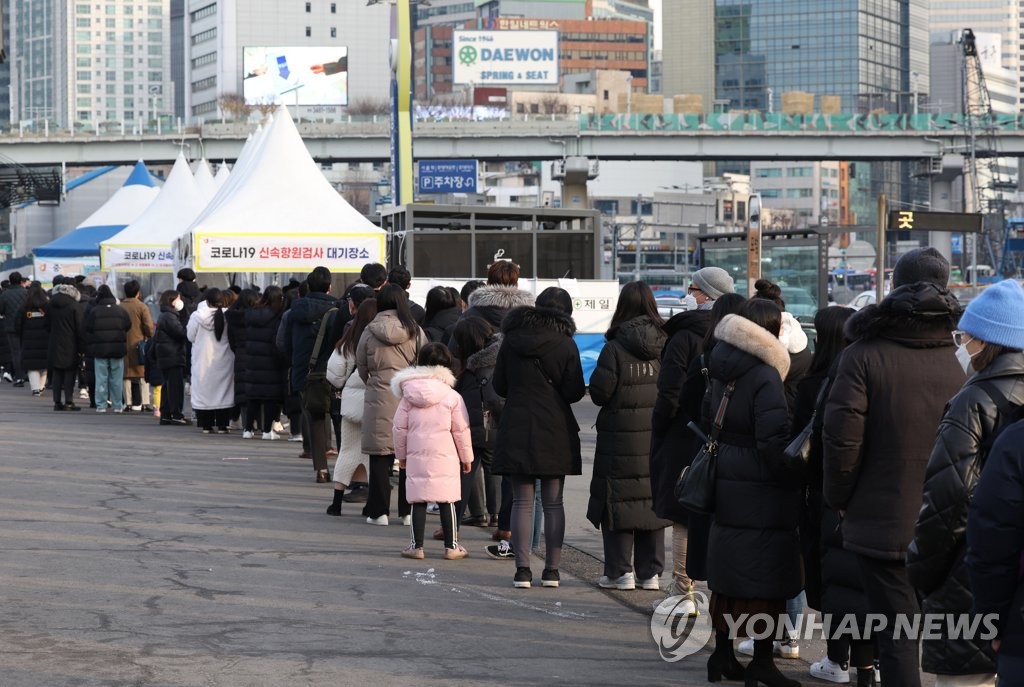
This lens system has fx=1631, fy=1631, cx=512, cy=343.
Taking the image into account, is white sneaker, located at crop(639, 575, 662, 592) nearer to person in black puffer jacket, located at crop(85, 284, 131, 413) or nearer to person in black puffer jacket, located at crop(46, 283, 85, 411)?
person in black puffer jacket, located at crop(85, 284, 131, 413)

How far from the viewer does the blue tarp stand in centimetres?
4088

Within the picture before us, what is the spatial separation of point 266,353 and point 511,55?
101362mm

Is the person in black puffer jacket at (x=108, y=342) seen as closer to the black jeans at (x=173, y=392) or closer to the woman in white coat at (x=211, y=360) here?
the black jeans at (x=173, y=392)

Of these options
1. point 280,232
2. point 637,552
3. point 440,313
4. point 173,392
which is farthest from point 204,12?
point 637,552

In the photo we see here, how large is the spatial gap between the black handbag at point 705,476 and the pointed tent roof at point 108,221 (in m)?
34.9

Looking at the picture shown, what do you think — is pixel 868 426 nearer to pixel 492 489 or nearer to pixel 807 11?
pixel 492 489

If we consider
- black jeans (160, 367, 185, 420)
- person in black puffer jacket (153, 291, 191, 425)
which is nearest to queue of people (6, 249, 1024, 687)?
person in black puffer jacket (153, 291, 191, 425)

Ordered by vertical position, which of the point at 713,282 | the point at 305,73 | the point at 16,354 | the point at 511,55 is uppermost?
the point at 511,55

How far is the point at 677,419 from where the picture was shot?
8836 mm

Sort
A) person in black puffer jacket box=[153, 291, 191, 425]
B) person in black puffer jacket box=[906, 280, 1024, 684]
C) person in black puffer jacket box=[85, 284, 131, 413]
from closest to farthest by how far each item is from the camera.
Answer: person in black puffer jacket box=[906, 280, 1024, 684]
person in black puffer jacket box=[153, 291, 191, 425]
person in black puffer jacket box=[85, 284, 131, 413]

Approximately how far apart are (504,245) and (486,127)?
59.8 meters

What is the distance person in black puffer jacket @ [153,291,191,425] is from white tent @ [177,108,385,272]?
0.96 meters

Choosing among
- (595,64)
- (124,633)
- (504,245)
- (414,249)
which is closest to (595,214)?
(504,245)

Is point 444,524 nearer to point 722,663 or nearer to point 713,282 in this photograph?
point 713,282
